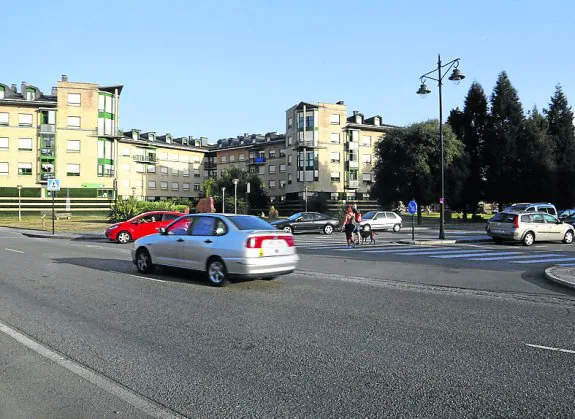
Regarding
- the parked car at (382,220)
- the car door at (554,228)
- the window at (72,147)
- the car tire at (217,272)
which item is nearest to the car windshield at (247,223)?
the car tire at (217,272)

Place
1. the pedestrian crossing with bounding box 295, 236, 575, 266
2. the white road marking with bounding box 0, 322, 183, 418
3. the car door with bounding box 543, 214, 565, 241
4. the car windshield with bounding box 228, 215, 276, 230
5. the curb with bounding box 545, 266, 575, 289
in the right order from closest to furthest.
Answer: the white road marking with bounding box 0, 322, 183, 418 → the car windshield with bounding box 228, 215, 276, 230 → the curb with bounding box 545, 266, 575, 289 → the pedestrian crossing with bounding box 295, 236, 575, 266 → the car door with bounding box 543, 214, 565, 241

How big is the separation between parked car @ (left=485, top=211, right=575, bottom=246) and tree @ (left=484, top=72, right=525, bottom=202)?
3012 centimetres

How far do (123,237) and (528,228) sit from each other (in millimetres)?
19784

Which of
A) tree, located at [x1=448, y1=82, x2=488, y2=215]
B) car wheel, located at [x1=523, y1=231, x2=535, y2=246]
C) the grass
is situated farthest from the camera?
tree, located at [x1=448, y1=82, x2=488, y2=215]

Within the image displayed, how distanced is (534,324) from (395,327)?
2.07 m

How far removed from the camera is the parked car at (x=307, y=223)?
98.4 ft

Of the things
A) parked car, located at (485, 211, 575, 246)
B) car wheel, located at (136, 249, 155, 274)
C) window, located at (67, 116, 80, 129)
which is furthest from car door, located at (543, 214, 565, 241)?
window, located at (67, 116, 80, 129)

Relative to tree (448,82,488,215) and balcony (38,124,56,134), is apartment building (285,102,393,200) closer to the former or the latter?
tree (448,82,488,215)

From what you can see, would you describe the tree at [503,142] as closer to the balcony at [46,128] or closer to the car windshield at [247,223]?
the car windshield at [247,223]

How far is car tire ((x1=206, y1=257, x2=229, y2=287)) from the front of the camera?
30.7ft

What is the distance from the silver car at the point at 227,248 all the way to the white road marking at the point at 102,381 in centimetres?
413

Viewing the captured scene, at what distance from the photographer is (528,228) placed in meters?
21.3

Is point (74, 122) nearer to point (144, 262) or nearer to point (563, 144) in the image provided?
point (144, 262)

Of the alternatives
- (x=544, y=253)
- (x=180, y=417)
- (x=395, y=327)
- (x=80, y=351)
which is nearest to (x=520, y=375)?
(x=395, y=327)
